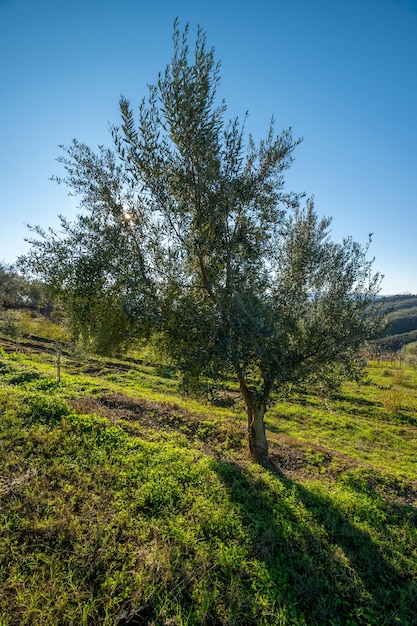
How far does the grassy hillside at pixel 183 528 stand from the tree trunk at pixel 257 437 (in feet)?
1.87

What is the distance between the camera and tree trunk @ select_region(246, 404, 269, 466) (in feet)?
A: 35.1

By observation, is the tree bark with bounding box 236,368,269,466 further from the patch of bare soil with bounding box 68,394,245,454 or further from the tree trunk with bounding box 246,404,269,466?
the patch of bare soil with bounding box 68,394,245,454

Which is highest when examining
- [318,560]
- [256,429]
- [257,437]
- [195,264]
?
[195,264]

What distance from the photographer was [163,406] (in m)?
15.2

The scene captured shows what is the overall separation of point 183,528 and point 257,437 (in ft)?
16.6

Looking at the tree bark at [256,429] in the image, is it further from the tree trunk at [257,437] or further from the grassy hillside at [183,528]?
the grassy hillside at [183,528]

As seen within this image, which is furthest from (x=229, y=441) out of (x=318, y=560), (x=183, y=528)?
(x=318, y=560)

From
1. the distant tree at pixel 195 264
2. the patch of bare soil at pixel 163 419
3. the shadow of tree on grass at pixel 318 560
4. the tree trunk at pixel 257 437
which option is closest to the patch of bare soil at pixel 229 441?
the patch of bare soil at pixel 163 419

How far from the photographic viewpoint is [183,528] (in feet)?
21.8

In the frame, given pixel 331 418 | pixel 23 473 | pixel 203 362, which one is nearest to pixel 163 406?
Result: pixel 23 473

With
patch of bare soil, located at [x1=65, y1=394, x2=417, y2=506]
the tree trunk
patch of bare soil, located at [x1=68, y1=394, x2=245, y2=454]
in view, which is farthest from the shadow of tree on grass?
patch of bare soil, located at [x1=68, y1=394, x2=245, y2=454]

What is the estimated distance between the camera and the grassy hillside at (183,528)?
5113 millimetres

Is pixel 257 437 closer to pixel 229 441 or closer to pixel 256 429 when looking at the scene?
pixel 256 429

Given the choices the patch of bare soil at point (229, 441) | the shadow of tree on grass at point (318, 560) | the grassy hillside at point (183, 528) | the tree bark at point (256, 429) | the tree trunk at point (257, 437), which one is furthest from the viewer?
the patch of bare soil at point (229, 441)
